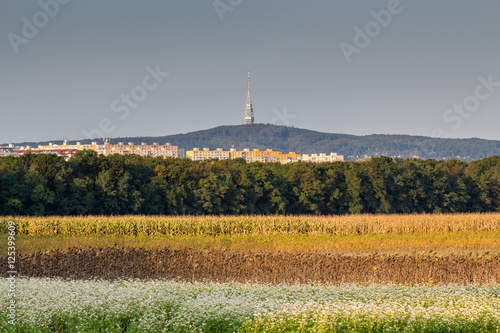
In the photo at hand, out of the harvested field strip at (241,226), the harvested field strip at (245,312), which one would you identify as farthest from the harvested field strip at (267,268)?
the harvested field strip at (241,226)

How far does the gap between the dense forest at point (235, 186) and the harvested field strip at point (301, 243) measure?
14.0m

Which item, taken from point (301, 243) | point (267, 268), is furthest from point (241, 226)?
point (267, 268)

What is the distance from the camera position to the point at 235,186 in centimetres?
5303

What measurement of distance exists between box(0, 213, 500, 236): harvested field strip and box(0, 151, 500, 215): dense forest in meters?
9.15

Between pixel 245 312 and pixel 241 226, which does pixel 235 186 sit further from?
pixel 245 312

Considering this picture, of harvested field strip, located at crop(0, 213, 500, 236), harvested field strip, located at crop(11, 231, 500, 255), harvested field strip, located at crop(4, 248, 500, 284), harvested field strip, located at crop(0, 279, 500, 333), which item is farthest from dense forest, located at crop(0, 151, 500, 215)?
harvested field strip, located at crop(0, 279, 500, 333)

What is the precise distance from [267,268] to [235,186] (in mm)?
34349

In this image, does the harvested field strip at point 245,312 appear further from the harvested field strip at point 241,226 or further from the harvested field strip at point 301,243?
the harvested field strip at point 241,226

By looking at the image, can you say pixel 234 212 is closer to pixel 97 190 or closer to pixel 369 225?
pixel 97 190

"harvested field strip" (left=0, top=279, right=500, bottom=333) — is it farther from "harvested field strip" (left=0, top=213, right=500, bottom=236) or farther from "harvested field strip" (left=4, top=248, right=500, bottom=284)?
"harvested field strip" (left=0, top=213, right=500, bottom=236)

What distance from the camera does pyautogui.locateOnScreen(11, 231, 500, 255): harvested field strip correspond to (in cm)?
2525

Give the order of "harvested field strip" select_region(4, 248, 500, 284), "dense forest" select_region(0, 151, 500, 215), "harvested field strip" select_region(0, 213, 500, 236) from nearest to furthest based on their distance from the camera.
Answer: "harvested field strip" select_region(4, 248, 500, 284), "harvested field strip" select_region(0, 213, 500, 236), "dense forest" select_region(0, 151, 500, 215)

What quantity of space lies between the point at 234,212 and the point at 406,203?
2006cm

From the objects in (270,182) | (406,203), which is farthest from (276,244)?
(406,203)
